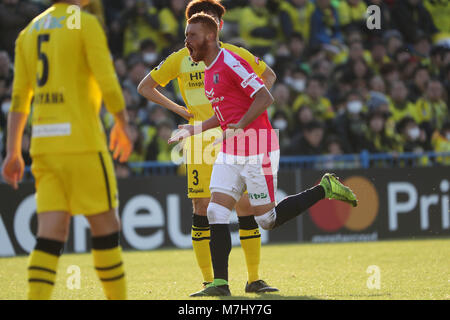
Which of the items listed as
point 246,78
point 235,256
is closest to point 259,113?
point 246,78

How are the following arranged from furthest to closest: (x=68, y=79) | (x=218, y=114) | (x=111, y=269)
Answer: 1. (x=218, y=114)
2. (x=111, y=269)
3. (x=68, y=79)

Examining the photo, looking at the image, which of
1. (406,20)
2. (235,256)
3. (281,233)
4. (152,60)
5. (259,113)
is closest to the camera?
(259,113)

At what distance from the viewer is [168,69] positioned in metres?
7.89

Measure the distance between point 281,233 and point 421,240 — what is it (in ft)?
7.51

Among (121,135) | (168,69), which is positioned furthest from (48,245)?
(168,69)

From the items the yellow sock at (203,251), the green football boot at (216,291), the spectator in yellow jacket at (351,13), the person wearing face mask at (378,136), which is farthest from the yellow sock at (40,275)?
the spectator in yellow jacket at (351,13)

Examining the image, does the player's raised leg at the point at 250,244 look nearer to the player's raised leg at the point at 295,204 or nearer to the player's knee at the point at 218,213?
the player's raised leg at the point at 295,204

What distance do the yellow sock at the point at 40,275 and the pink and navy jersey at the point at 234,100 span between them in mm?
2222

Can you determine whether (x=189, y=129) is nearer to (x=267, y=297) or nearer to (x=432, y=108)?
(x=267, y=297)

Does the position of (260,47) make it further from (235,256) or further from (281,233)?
(235,256)

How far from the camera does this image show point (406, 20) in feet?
61.2

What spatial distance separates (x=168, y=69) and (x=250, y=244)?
191cm

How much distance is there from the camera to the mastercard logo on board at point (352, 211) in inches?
524
